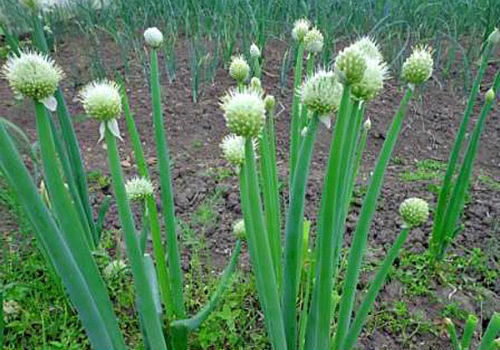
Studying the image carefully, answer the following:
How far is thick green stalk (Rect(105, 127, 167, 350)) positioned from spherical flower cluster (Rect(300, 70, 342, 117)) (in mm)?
310

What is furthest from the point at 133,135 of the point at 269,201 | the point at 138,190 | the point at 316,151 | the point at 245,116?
the point at 316,151

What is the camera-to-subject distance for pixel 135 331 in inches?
57.8

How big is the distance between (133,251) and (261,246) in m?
0.23

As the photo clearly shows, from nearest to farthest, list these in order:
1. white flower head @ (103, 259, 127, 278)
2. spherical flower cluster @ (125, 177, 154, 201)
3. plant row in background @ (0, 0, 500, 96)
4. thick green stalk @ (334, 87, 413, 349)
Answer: thick green stalk @ (334, 87, 413, 349) < spherical flower cluster @ (125, 177, 154, 201) < white flower head @ (103, 259, 127, 278) < plant row in background @ (0, 0, 500, 96)

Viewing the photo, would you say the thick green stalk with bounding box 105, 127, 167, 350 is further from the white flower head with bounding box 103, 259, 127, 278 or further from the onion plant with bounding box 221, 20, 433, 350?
the white flower head with bounding box 103, 259, 127, 278

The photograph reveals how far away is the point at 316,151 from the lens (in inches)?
104

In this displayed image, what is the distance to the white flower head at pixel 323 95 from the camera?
76cm

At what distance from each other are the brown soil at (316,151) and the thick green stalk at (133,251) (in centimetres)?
75

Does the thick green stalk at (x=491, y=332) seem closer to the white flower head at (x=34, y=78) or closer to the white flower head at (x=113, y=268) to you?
the white flower head at (x=34, y=78)

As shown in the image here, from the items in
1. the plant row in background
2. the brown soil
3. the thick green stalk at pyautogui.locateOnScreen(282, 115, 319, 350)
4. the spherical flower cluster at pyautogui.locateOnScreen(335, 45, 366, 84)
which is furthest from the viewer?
the plant row in background

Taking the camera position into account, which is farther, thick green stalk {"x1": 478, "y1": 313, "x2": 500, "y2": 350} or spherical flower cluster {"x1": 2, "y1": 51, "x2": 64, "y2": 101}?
thick green stalk {"x1": 478, "y1": 313, "x2": 500, "y2": 350}

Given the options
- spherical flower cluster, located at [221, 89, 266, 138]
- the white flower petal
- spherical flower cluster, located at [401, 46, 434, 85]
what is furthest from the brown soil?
the white flower petal

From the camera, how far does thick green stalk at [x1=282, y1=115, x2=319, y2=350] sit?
810mm

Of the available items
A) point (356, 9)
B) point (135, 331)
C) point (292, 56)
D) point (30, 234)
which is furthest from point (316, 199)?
point (356, 9)
